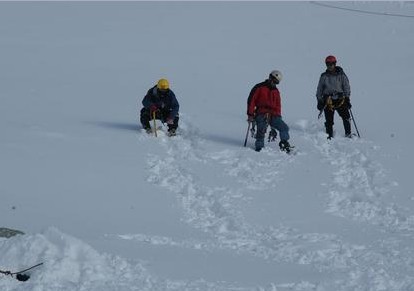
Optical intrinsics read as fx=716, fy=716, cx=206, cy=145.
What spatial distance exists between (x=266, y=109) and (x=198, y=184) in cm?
258

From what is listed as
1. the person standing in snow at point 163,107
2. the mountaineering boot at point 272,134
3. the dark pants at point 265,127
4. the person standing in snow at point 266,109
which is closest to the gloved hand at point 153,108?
the person standing in snow at point 163,107

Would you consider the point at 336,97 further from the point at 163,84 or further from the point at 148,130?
the point at 148,130

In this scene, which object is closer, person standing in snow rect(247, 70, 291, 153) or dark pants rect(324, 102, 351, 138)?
person standing in snow rect(247, 70, 291, 153)

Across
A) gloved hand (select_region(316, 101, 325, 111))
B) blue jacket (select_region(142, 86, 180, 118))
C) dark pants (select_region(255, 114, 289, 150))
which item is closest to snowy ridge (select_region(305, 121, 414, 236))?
gloved hand (select_region(316, 101, 325, 111))

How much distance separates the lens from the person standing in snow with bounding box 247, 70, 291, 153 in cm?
1156

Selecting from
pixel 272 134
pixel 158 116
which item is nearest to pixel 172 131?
pixel 158 116

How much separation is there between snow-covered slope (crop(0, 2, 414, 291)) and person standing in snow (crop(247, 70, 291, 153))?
280mm

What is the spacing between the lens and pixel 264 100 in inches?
459

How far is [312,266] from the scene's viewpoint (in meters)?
6.34

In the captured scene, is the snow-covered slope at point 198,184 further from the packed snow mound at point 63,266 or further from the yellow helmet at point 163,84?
the yellow helmet at point 163,84

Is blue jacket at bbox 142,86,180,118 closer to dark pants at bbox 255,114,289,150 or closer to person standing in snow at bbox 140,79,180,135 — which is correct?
person standing in snow at bbox 140,79,180,135

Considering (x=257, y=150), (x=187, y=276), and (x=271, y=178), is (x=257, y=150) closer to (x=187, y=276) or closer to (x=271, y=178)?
(x=271, y=178)

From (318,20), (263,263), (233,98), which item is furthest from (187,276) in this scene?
(318,20)

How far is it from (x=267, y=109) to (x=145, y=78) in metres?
10.3
